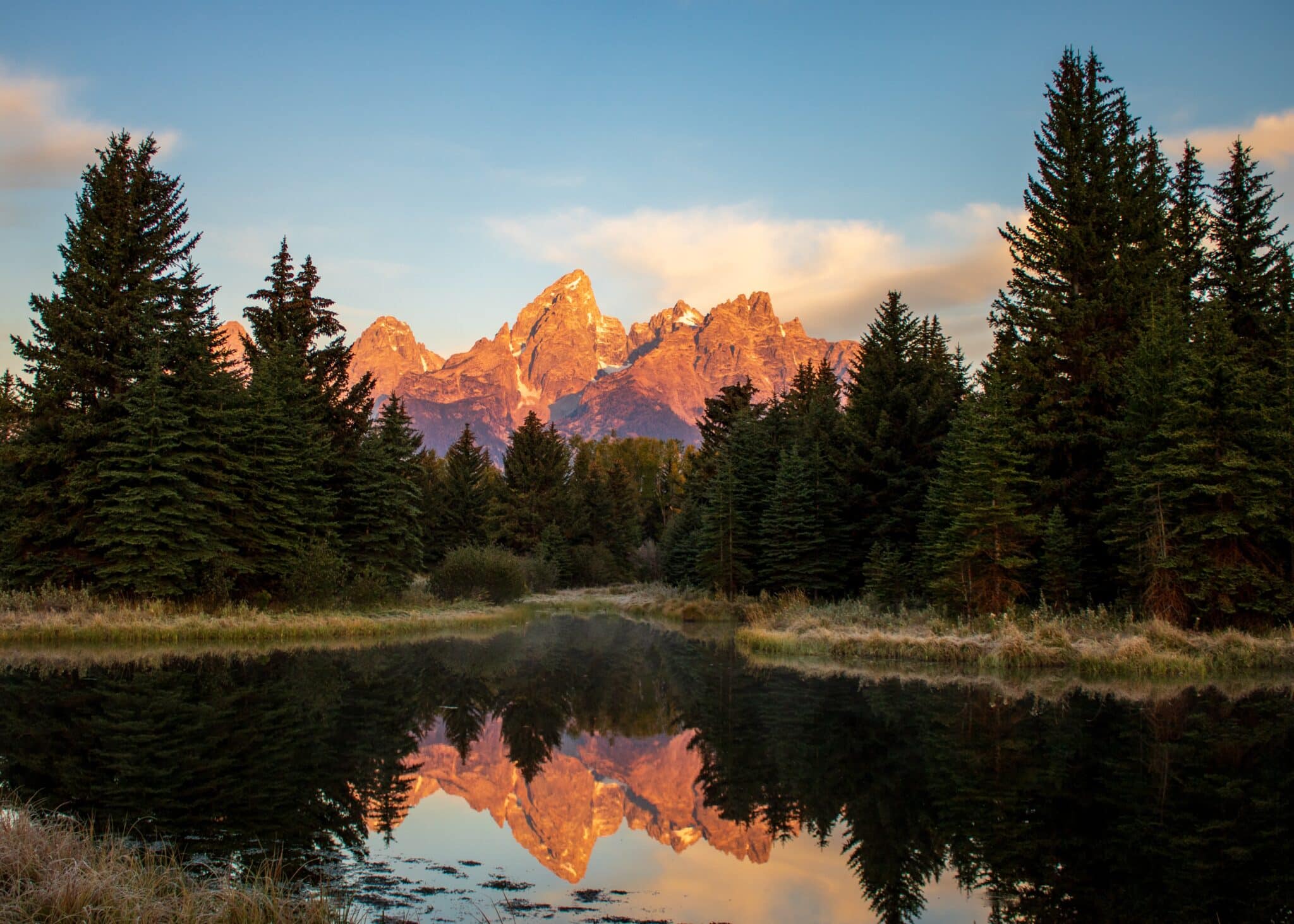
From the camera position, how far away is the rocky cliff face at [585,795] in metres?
8.90

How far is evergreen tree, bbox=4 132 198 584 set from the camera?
28.4m

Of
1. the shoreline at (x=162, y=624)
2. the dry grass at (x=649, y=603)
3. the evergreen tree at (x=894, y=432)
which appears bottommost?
the dry grass at (x=649, y=603)

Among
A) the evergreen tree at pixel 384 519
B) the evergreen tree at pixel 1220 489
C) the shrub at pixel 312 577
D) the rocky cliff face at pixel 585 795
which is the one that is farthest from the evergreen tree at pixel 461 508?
the rocky cliff face at pixel 585 795

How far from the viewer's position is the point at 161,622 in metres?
25.7

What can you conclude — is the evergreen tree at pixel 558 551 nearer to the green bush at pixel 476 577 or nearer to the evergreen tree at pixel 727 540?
the green bush at pixel 476 577

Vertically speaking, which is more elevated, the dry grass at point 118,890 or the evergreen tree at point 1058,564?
the evergreen tree at point 1058,564

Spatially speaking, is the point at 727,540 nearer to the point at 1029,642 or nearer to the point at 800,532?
the point at 800,532

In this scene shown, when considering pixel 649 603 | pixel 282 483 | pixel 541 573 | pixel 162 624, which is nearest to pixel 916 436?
pixel 649 603

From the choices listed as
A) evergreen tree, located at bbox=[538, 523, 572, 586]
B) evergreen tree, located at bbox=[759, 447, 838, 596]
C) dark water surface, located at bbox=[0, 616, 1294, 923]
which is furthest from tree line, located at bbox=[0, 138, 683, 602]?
evergreen tree, located at bbox=[538, 523, 572, 586]

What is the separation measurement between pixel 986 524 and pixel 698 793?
729 inches

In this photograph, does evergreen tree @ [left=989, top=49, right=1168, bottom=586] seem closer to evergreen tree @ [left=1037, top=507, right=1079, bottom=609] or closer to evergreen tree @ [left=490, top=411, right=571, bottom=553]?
evergreen tree @ [left=1037, top=507, right=1079, bottom=609]

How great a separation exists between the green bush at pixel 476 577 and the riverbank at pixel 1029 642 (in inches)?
758

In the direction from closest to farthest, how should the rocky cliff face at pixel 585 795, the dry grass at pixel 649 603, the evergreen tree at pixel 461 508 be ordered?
the rocky cliff face at pixel 585 795 < the dry grass at pixel 649 603 < the evergreen tree at pixel 461 508

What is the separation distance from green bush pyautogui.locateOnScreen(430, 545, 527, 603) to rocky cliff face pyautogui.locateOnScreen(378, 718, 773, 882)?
3205 centimetres
